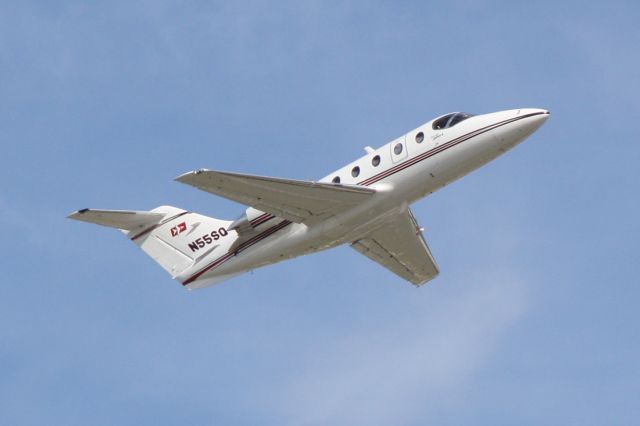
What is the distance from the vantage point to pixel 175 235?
41.0 m

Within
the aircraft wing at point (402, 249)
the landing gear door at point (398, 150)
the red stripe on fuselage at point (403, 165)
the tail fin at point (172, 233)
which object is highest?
the tail fin at point (172, 233)

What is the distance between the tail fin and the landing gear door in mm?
6272

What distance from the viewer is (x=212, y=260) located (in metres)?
38.8

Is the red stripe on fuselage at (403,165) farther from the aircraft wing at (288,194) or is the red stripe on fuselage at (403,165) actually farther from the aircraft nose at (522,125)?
the aircraft wing at (288,194)

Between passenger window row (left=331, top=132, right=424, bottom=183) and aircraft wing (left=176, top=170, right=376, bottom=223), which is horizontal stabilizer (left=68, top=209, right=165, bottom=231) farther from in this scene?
passenger window row (left=331, top=132, right=424, bottom=183)

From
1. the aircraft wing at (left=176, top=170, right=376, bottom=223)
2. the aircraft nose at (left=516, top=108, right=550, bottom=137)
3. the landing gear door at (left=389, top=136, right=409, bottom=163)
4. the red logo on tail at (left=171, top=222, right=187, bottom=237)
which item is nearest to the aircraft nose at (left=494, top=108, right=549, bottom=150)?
the aircraft nose at (left=516, top=108, right=550, bottom=137)

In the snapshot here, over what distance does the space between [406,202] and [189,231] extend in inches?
340

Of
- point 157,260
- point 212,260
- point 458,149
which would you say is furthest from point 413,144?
point 157,260

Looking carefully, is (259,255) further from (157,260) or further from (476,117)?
(476,117)

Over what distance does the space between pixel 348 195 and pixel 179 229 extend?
8.33 metres

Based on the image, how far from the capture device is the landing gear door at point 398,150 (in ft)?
116

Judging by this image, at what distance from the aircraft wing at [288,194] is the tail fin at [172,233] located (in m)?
3.29

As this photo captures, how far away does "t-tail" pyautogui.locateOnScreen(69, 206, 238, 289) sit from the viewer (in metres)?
39.1

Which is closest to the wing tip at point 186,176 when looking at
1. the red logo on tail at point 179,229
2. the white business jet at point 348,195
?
the white business jet at point 348,195
